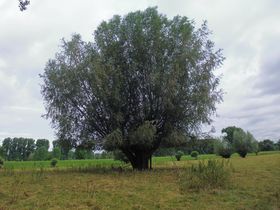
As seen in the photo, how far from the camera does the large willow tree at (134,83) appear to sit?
23.1m

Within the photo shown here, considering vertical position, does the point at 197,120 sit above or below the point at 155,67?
below

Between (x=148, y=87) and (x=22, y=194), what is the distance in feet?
40.4

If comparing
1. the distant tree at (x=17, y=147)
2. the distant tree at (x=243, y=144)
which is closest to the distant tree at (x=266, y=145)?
the distant tree at (x=243, y=144)

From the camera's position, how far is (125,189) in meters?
14.7

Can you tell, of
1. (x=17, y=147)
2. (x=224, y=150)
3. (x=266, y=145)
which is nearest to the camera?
(x=224, y=150)

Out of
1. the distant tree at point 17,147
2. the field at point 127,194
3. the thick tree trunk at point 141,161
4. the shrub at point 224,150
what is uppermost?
the distant tree at point 17,147

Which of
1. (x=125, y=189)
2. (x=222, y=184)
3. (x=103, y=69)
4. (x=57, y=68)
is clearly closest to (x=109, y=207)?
(x=125, y=189)

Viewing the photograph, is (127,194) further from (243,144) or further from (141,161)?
(243,144)

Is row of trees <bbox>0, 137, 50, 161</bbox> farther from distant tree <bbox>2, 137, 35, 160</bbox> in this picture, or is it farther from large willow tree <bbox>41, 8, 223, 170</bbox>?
large willow tree <bbox>41, 8, 223, 170</bbox>

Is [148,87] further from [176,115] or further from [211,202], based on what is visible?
[211,202]

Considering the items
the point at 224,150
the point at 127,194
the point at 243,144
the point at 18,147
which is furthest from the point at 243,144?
the point at 18,147

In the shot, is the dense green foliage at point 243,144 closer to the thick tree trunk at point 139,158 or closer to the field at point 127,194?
the thick tree trunk at point 139,158

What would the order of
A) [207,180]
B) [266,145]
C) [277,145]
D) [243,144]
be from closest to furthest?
[207,180] < [243,144] < [266,145] < [277,145]

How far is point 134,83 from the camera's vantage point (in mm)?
24312
